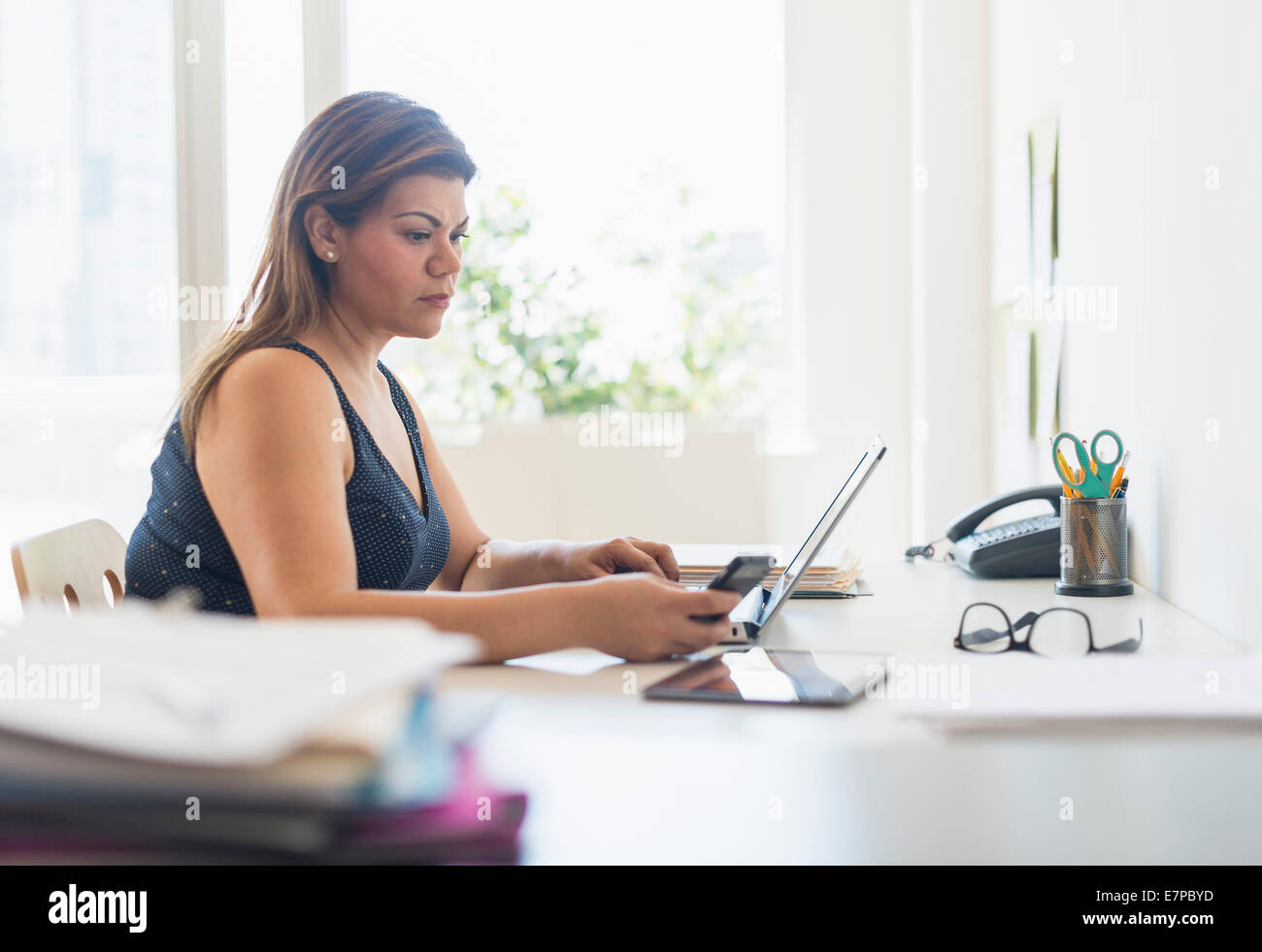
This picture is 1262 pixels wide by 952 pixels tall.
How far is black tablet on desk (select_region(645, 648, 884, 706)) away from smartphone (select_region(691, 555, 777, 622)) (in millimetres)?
58

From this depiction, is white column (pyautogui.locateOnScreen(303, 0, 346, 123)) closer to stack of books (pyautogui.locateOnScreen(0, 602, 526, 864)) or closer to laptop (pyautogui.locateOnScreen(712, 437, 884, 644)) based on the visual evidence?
laptop (pyautogui.locateOnScreen(712, 437, 884, 644))

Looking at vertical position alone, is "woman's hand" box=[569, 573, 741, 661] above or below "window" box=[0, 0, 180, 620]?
below

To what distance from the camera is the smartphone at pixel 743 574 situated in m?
0.91

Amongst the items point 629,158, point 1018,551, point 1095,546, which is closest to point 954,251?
point 629,158

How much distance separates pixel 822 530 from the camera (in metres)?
1.18

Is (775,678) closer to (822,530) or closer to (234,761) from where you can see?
(822,530)

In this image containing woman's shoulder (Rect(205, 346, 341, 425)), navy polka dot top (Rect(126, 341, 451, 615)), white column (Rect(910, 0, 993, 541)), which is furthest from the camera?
white column (Rect(910, 0, 993, 541))

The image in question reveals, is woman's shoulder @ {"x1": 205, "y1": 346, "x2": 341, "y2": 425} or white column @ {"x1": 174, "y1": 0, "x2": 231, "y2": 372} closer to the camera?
woman's shoulder @ {"x1": 205, "y1": 346, "x2": 341, "y2": 425}

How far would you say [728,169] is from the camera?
10.6 feet

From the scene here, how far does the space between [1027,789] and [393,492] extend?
31.7 inches

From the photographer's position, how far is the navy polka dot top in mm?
1175

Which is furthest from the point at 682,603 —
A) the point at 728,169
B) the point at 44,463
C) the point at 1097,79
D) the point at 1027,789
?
the point at 44,463

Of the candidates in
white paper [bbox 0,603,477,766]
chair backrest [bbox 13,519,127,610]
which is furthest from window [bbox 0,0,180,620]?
white paper [bbox 0,603,477,766]
